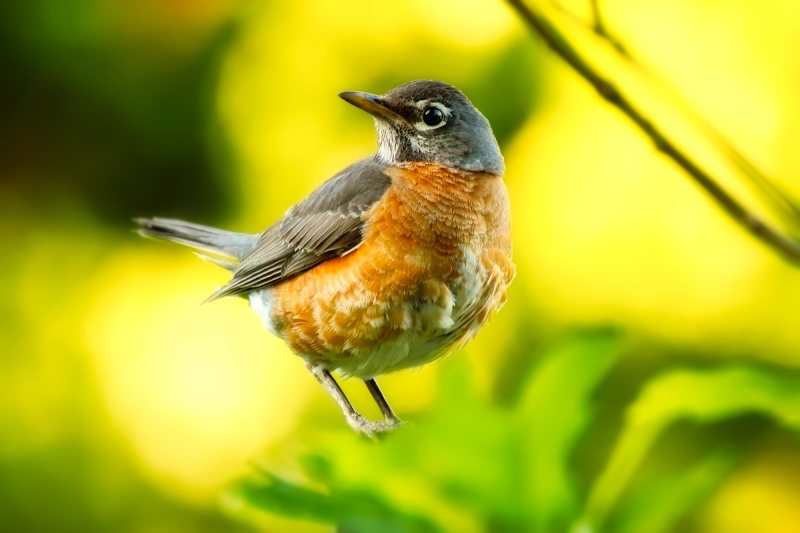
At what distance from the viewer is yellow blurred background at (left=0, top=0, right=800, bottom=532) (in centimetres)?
454

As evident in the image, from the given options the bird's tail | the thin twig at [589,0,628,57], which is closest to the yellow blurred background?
the bird's tail

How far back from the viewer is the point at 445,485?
46.9 inches

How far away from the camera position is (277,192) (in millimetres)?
4828

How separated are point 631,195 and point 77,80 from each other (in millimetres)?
2663

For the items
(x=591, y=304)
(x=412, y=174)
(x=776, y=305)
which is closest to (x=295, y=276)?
(x=412, y=174)

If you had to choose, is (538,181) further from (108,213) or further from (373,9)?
(108,213)

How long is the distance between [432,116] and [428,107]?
30 millimetres

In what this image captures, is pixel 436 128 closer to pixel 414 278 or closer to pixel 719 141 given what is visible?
pixel 414 278

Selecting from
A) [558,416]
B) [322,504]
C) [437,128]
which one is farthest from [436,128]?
[322,504]

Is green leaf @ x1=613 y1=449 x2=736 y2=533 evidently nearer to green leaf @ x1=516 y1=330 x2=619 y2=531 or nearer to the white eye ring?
green leaf @ x1=516 y1=330 x2=619 y2=531

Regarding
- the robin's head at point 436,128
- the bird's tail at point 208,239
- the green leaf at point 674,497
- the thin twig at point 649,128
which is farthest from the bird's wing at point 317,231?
the green leaf at point 674,497

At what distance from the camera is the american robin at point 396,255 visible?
2881 millimetres

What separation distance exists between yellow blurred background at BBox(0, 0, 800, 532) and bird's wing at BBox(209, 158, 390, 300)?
34.5 inches

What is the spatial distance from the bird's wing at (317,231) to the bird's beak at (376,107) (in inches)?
6.7
